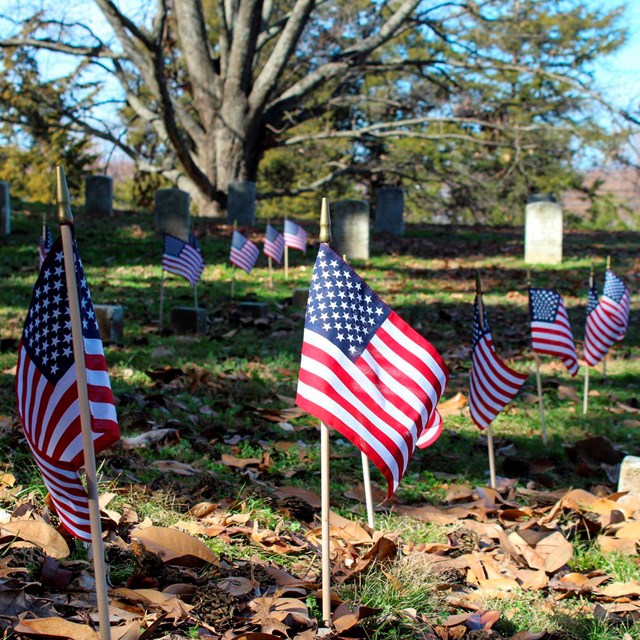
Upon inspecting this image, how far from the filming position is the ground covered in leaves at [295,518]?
3701mm

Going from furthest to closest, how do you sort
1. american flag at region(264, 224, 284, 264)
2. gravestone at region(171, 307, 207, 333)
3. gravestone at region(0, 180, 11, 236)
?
gravestone at region(0, 180, 11, 236), american flag at region(264, 224, 284, 264), gravestone at region(171, 307, 207, 333)

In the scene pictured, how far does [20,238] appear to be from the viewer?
689 inches

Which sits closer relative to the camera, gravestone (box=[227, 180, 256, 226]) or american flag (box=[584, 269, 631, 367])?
american flag (box=[584, 269, 631, 367])

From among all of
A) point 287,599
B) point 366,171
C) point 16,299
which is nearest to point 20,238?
point 16,299

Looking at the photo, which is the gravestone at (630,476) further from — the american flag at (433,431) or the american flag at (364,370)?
the american flag at (364,370)

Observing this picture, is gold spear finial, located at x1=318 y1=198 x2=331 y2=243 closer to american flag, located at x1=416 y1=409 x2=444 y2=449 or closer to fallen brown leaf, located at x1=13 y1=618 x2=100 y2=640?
fallen brown leaf, located at x1=13 y1=618 x2=100 y2=640

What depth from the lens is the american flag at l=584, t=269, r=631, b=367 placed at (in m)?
8.55

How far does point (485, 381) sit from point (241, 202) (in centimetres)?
1640

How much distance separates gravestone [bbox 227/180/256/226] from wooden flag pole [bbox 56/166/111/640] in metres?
18.8

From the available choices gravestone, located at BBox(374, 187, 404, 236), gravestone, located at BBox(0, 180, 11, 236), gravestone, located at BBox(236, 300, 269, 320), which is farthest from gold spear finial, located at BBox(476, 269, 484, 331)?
gravestone, located at BBox(374, 187, 404, 236)

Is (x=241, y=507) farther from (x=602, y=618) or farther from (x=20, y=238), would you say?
(x=20, y=238)

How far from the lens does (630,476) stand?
5969 mm

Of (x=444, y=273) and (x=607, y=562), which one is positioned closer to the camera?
(x=607, y=562)

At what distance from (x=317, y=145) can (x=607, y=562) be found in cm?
2768
